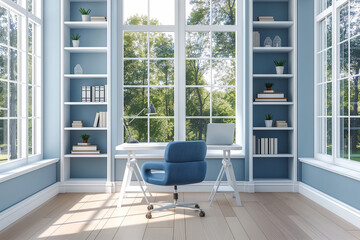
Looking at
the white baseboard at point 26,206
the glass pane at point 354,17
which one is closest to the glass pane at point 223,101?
the glass pane at point 354,17

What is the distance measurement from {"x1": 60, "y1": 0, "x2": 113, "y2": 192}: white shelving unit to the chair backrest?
5.52ft

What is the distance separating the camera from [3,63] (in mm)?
3926

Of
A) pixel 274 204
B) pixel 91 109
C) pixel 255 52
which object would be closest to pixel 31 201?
pixel 91 109

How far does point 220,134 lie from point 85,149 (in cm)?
214

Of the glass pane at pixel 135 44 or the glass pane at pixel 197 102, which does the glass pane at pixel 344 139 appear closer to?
the glass pane at pixel 197 102

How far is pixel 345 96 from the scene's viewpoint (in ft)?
13.7

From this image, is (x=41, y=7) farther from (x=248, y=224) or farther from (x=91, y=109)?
(x=248, y=224)

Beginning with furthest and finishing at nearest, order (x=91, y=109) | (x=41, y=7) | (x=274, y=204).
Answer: (x=91, y=109)
(x=41, y=7)
(x=274, y=204)

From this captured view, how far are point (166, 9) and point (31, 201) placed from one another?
11.6 feet

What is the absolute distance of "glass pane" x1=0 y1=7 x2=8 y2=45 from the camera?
391 cm

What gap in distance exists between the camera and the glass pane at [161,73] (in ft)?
18.0

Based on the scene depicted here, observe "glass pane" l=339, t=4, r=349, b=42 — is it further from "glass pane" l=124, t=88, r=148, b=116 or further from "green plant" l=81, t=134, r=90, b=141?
"green plant" l=81, t=134, r=90, b=141

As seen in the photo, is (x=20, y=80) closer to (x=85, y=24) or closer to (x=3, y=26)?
(x=3, y=26)

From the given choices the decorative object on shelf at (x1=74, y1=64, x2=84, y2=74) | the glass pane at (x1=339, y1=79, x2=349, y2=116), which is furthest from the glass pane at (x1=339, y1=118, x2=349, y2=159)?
the decorative object on shelf at (x1=74, y1=64, x2=84, y2=74)
